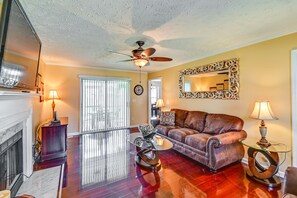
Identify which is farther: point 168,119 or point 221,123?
point 168,119

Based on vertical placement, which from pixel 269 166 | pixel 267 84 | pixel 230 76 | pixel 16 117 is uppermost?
pixel 230 76

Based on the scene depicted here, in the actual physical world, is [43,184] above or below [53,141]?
below

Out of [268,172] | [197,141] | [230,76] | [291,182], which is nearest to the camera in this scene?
[291,182]

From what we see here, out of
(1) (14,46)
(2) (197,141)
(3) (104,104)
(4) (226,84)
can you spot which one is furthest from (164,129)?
(1) (14,46)

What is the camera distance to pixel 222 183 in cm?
231

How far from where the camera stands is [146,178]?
8.02 feet

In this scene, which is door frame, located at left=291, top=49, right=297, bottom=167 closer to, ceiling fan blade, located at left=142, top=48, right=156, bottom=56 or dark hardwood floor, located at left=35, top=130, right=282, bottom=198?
dark hardwood floor, located at left=35, top=130, right=282, bottom=198

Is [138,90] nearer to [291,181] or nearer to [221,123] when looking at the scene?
[221,123]

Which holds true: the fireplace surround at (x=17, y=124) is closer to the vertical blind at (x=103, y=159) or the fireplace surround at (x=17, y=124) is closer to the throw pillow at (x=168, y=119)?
the vertical blind at (x=103, y=159)

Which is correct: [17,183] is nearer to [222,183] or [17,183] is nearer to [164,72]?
[222,183]

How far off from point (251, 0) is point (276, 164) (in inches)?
90.7

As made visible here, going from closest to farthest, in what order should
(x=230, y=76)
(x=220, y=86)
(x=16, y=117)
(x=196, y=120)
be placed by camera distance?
(x=16, y=117) → (x=230, y=76) → (x=220, y=86) → (x=196, y=120)

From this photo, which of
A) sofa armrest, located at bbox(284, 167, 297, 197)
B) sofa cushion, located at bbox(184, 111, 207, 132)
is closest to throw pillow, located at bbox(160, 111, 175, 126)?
sofa cushion, located at bbox(184, 111, 207, 132)

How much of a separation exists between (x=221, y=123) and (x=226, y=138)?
67 cm
